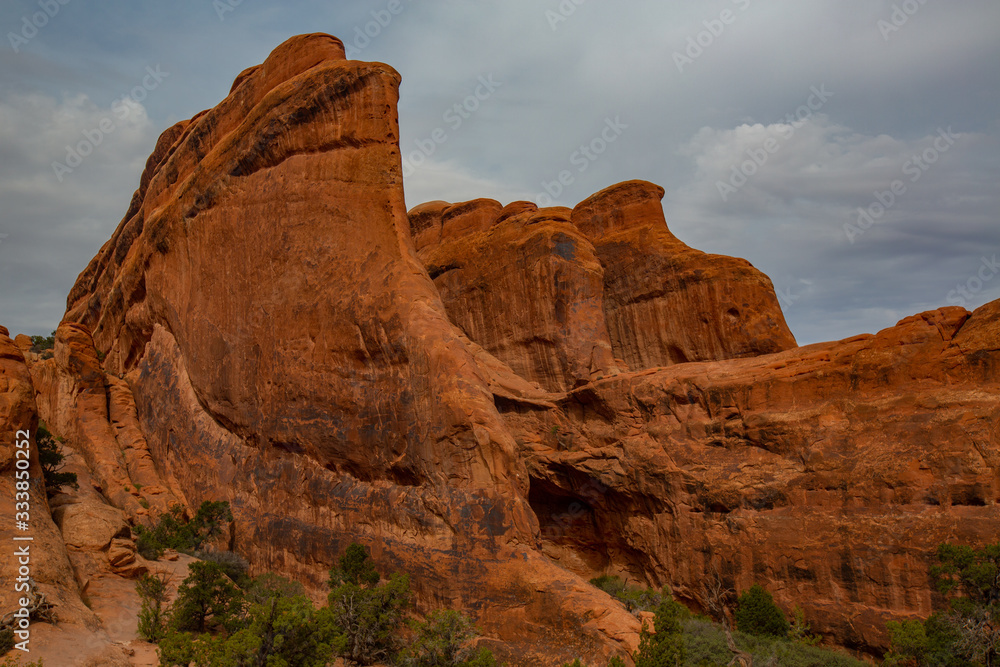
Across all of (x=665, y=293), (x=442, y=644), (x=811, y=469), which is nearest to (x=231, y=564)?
(x=442, y=644)

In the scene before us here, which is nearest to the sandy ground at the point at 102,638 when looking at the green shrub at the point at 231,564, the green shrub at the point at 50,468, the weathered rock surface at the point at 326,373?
the green shrub at the point at 231,564

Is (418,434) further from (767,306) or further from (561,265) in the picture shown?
(767,306)

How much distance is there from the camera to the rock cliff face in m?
14.8

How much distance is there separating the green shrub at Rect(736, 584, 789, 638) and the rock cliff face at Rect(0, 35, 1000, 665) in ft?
2.36

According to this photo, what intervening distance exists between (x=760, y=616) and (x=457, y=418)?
9070 mm

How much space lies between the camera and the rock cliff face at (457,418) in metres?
14.8

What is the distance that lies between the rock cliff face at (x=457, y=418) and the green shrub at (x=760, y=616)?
2.36ft

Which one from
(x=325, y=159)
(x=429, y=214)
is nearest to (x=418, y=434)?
(x=325, y=159)

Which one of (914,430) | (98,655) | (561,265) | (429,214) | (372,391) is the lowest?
(98,655)

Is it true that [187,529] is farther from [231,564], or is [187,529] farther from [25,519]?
[25,519]

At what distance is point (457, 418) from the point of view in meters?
14.7

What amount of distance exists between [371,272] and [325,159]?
398 cm

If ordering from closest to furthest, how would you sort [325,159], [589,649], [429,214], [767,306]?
[589,649], [325,159], [767,306], [429,214]

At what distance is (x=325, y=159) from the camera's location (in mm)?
18953
